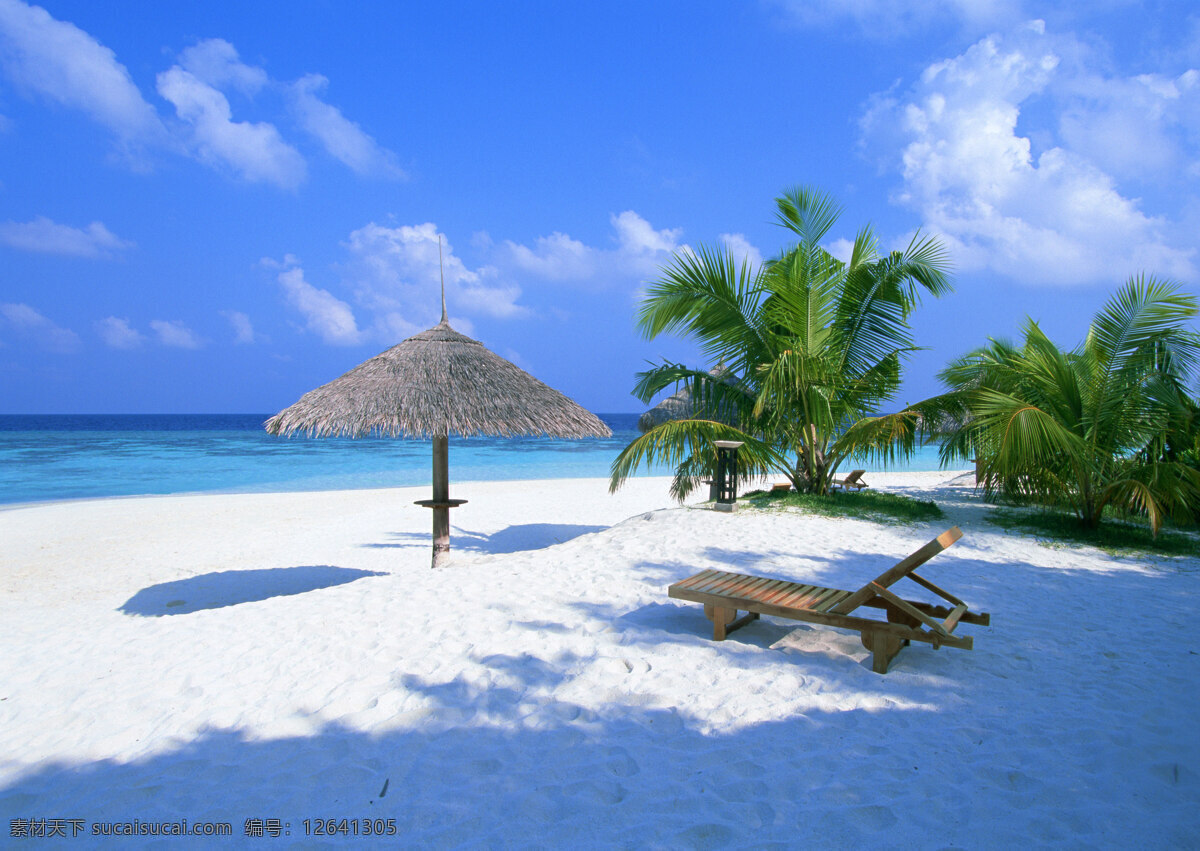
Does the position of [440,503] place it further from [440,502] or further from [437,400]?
[437,400]

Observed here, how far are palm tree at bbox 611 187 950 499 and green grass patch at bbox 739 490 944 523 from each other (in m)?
0.42

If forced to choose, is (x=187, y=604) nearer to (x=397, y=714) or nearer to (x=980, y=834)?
(x=397, y=714)

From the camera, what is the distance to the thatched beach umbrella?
20.8 ft

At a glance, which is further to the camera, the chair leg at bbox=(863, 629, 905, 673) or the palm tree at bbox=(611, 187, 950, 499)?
the palm tree at bbox=(611, 187, 950, 499)

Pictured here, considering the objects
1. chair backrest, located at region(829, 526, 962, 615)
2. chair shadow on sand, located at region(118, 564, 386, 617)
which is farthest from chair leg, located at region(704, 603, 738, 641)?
chair shadow on sand, located at region(118, 564, 386, 617)

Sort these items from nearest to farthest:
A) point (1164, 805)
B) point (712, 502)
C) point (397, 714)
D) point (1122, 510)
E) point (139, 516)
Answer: point (1164, 805), point (397, 714), point (1122, 510), point (712, 502), point (139, 516)

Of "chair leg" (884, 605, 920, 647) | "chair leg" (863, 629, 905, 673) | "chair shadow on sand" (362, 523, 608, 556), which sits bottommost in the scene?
"chair shadow on sand" (362, 523, 608, 556)

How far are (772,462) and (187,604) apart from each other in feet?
22.9

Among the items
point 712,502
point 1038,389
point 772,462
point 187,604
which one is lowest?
point 187,604

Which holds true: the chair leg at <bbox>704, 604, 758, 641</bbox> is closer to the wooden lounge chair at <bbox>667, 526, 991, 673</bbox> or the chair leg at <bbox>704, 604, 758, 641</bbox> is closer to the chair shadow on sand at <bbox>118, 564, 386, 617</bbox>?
the wooden lounge chair at <bbox>667, 526, 991, 673</bbox>

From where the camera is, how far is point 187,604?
6.48 m

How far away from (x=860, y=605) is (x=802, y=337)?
579 cm

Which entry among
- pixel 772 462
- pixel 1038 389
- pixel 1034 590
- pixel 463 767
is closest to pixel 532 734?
pixel 463 767

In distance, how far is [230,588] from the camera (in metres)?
7.08
